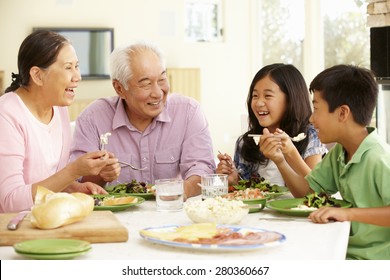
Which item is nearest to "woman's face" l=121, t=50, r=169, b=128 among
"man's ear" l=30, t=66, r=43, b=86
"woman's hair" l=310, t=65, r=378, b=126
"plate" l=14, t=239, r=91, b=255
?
A: "man's ear" l=30, t=66, r=43, b=86

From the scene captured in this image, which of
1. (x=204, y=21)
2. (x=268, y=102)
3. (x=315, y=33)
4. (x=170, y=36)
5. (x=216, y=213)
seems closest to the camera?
(x=216, y=213)

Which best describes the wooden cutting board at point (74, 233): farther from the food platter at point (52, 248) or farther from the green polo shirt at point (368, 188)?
the green polo shirt at point (368, 188)

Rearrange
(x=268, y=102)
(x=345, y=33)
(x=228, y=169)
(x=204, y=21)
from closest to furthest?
(x=228, y=169) → (x=268, y=102) → (x=345, y=33) → (x=204, y=21)

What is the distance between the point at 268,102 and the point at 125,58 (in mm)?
586

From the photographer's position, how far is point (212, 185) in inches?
90.8

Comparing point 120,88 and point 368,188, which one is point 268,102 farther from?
point 368,188

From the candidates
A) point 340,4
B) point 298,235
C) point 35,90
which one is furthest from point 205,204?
point 340,4

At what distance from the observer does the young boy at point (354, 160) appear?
2188 millimetres

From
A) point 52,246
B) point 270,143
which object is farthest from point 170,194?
point 52,246

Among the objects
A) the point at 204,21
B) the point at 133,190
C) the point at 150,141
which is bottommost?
the point at 133,190

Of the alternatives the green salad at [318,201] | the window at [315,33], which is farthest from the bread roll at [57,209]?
the window at [315,33]

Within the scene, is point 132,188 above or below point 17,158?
below

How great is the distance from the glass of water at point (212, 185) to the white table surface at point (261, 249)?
283mm

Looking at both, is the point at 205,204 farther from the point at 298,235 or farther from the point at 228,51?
the point at 228,51
